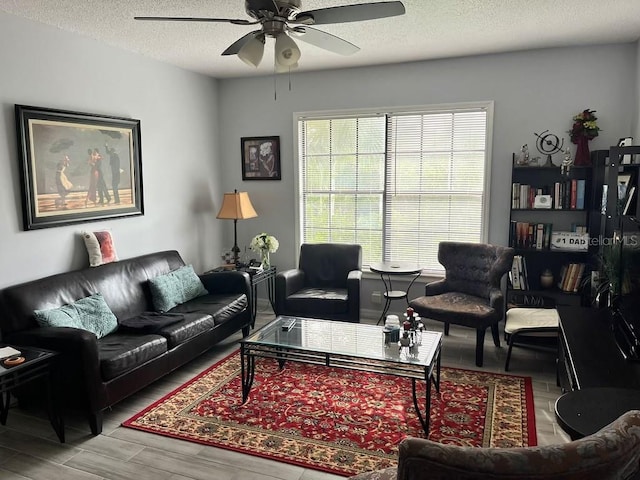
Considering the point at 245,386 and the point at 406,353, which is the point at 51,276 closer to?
the point at 245,386

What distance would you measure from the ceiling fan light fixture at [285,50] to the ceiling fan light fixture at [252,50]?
0.13 metres

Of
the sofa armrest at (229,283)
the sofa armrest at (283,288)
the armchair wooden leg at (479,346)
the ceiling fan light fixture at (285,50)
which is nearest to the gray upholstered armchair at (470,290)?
the armchair wooden leg at (479,346)

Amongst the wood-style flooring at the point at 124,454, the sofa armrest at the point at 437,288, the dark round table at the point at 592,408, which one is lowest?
the wood-style flooring at the point at 124,454

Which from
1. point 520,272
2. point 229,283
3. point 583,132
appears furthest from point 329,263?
point 583,132

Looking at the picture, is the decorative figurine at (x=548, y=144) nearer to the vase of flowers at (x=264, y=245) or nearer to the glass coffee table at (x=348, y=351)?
the glass coffee table at (x=348, y=351)

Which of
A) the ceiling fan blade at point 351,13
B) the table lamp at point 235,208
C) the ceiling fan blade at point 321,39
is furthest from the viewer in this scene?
the table lamp at point 235,208

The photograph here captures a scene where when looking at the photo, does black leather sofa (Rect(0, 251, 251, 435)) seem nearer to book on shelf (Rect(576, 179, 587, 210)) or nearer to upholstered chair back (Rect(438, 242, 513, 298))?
upholstered chair back (Rect(438, 242, 513, 298))

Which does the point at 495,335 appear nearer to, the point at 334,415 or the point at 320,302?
the point at 320,302

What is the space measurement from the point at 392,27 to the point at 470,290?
2.39 metres

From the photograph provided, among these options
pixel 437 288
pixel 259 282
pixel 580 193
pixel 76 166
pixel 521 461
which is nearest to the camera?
pixel 521 461

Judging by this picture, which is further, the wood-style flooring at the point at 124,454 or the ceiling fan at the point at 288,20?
the wood-style flooring at the point at 124,454

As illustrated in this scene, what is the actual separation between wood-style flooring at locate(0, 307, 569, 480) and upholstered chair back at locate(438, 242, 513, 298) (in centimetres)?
108

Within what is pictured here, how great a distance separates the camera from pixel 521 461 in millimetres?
1101

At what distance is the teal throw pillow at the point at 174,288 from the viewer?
396cm
